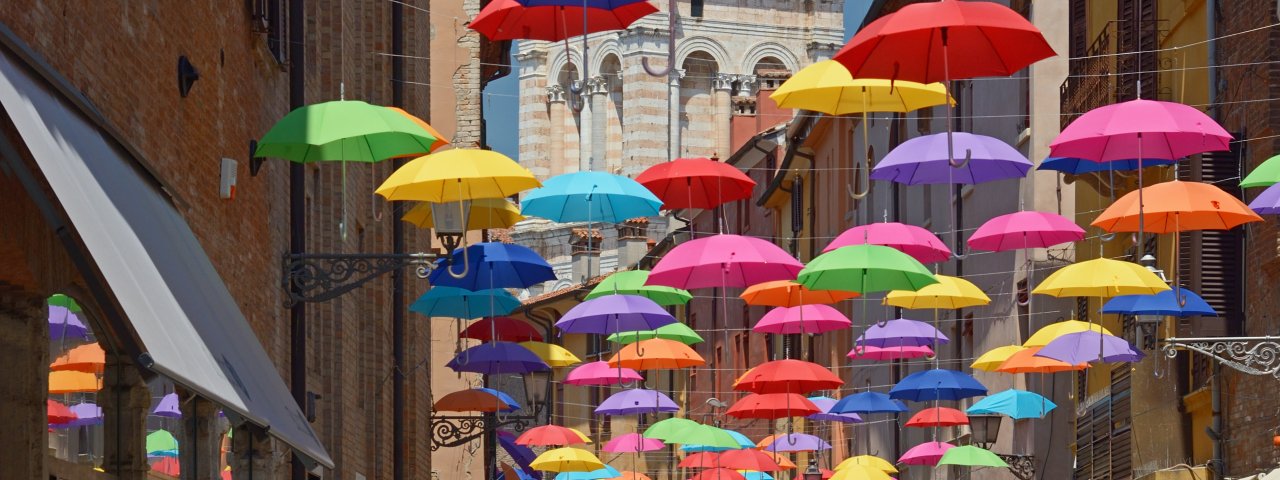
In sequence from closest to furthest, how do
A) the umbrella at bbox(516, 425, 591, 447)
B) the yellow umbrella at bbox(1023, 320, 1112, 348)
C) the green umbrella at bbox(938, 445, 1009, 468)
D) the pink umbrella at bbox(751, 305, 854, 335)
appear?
the yellow umbrella at bbox(1023, 320, 1112, 348), the pink umbrella at bbox(751, 305, 854, 335), the green umbrella at bbox(938, 445, 1009, 468), the umbrella at bbox(516, 425, 591, 447)

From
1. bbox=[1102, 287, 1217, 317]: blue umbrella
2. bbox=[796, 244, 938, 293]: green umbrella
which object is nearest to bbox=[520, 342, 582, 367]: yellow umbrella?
bbox=[796, 244, 938, 293]: green umbrella

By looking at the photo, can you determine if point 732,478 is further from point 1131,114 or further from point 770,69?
point 770,69

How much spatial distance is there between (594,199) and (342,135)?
18.0 ft

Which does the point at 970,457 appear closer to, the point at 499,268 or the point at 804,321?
the point at 804,321

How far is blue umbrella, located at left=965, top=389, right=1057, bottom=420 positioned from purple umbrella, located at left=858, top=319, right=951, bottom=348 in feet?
4.00

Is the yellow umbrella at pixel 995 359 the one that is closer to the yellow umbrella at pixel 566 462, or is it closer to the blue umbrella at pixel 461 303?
the blue umbrella at pixel 461 303

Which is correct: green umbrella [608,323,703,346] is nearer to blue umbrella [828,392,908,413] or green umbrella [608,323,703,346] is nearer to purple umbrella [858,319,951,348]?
purple umbrella [858,319,951,348]

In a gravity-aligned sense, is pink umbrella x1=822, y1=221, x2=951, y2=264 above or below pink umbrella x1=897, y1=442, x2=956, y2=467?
above

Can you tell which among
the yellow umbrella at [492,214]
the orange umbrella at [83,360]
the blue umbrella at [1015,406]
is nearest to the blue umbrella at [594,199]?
the yellow umbrella at [492,214]

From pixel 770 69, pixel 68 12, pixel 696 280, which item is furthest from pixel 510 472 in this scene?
pixel 770 69

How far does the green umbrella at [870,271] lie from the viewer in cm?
1975

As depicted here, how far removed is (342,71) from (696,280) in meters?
4.03

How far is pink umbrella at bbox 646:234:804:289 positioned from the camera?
20469 millimetres

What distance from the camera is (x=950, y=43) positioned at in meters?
13.1
